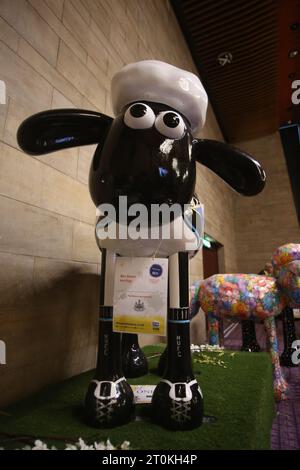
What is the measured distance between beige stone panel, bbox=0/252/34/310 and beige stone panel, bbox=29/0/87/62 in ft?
2.61

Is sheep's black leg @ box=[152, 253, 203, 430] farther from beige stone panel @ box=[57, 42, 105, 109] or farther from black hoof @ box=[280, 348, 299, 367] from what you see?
black hoof @ box=[280, 348, 299, 367]

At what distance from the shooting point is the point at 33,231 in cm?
85

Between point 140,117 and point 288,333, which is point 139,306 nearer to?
point 140,117

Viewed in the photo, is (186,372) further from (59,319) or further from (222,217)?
(222,217)

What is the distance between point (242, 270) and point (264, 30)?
341 centimetres

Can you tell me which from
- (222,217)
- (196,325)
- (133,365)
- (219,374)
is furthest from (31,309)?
(222,217)

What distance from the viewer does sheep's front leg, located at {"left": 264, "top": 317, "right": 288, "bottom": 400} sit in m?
1.24

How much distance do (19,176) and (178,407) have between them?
0.70 meters

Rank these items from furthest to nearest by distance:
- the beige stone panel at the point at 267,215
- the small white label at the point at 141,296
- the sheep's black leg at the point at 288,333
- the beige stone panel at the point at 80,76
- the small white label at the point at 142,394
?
the beige stone panel at the point at 267,215 → the sheep's black leg at the point at 288,333 → the beige stone panel at the point at 80,76 → the small white label at the point at 142,394 → the small white label at the point at 141,296

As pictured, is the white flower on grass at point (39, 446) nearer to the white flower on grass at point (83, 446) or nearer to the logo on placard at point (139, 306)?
the white flower on grass at point (83, 446)

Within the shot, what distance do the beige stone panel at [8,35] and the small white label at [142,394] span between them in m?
1.00

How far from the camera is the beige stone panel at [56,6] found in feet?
3.24

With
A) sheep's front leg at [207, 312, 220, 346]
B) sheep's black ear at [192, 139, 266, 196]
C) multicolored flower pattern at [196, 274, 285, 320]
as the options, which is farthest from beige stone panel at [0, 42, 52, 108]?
sheep's front leg at [207, 312, 220, 346]

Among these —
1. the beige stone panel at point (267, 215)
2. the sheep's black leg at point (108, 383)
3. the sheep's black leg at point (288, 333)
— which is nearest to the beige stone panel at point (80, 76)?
the sheep's black leg at point (108, 383)
